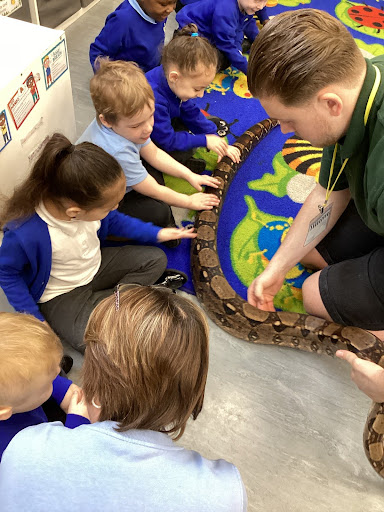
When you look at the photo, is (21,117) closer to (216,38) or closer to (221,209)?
(221,209)

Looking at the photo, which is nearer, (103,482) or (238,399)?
(103,482)

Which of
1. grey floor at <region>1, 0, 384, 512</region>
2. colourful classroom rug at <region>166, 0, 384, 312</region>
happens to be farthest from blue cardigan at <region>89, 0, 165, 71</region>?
grey floor at <region>1, 0, 384, 512</region>

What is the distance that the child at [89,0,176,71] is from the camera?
2.73 metres

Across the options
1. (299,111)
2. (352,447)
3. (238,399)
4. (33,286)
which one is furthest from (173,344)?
(352,447)

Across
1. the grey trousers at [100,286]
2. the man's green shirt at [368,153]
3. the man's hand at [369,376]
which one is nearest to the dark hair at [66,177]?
the grey trousers at [100,286]

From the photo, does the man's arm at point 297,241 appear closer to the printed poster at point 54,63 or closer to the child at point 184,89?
the child at point 184,89

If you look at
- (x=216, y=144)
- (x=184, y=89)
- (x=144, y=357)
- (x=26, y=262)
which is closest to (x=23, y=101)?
(x=26, y=262)

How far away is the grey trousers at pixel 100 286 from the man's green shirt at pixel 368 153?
1.01m

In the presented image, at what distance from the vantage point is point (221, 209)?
2.72 meters

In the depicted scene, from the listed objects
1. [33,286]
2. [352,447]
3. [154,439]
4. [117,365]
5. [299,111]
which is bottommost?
[352,447]

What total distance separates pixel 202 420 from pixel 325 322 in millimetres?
749

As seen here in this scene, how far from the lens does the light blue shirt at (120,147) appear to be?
204 cm

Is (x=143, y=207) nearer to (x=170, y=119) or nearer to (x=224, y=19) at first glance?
(x=170, y=119)

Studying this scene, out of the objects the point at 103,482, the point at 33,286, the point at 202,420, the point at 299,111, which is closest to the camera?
the point at 103,482
